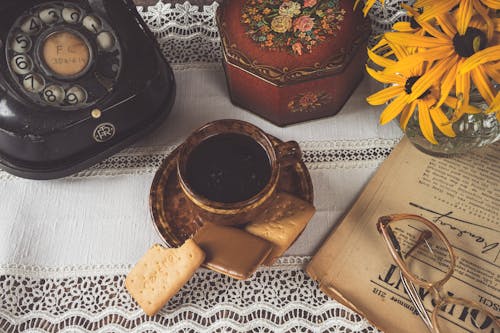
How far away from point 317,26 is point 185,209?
0.29 meters

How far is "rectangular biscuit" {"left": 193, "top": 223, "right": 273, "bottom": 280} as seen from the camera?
2.06 ft

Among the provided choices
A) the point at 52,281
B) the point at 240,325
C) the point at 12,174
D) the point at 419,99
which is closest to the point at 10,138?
the point at 12,174

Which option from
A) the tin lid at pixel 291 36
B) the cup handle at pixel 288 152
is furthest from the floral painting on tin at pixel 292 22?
the cup handle at pixel 288 152

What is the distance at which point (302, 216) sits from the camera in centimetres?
67

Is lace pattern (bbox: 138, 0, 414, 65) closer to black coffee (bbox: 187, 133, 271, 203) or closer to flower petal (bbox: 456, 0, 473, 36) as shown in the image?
black coffee (bbox: 187, 133, 271, 203)

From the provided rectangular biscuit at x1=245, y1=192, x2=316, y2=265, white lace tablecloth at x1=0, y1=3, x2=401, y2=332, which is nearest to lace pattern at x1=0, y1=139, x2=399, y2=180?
white lace tablecloth at x1=0, y1=3, x2=401, y2=332

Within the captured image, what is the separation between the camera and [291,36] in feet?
2.31

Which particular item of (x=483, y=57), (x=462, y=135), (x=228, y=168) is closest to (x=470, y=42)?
(x=483, y=57)

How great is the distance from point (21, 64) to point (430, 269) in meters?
0.56

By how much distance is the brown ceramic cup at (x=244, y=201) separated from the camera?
622mm

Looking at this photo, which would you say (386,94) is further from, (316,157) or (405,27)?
(316,157)

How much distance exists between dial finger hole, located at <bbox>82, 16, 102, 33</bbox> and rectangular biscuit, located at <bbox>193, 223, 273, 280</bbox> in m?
0.28

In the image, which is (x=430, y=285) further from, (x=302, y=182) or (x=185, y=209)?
(x=185, y=209)

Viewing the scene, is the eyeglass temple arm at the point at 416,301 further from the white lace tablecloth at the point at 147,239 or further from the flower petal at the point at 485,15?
the flower petal at the point at 485,15
